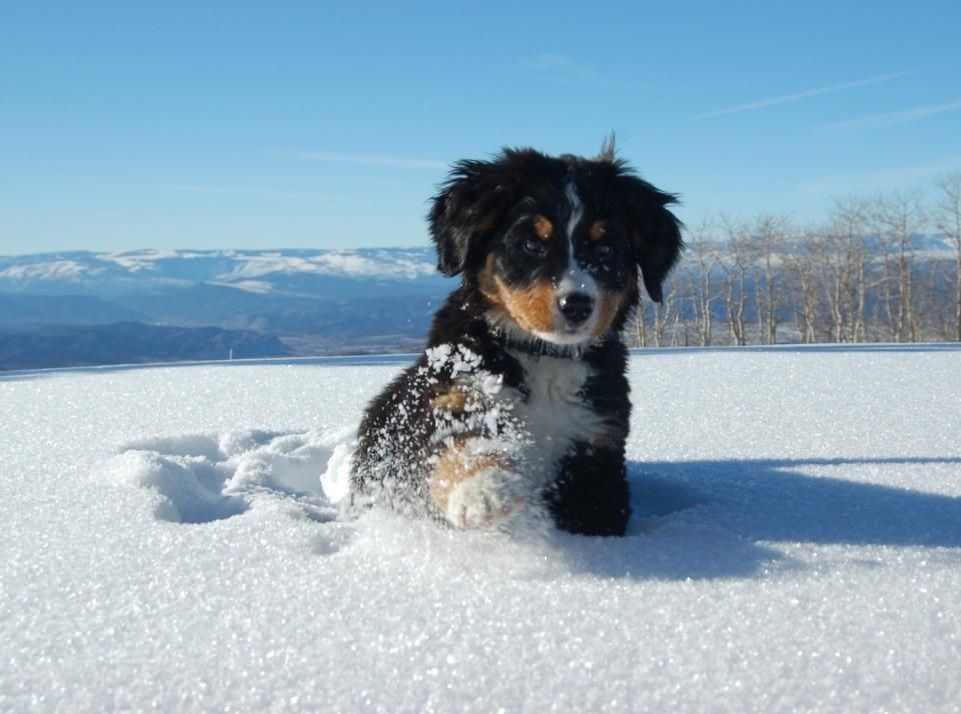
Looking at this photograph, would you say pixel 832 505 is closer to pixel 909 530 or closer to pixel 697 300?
pixel 909 530

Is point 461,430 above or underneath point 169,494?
above

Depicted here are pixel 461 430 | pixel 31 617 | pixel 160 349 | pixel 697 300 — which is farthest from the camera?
pixel 160 349

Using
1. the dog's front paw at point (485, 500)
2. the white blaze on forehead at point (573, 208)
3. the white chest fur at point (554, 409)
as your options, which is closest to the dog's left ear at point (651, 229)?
the white blaze on forehead at point (573, 208)

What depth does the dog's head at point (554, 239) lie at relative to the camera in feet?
11.0

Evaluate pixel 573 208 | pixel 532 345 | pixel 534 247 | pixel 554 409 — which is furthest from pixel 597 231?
pixel 554 409

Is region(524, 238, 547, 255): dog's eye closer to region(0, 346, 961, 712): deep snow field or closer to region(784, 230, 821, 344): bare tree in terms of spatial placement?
region(0, 346, 961, 712): deep snow field

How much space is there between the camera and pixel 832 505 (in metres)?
3.46

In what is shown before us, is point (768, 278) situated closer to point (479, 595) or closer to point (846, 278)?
point (846, 278)

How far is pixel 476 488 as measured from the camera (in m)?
2.82

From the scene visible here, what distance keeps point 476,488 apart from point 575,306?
2.72 feet

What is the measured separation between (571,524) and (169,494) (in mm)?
1760

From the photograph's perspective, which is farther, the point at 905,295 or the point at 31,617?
the point at 905,295

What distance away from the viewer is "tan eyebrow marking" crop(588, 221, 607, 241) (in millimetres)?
3477

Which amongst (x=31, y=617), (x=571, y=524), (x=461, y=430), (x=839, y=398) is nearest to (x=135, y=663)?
(x=31, y=617)
